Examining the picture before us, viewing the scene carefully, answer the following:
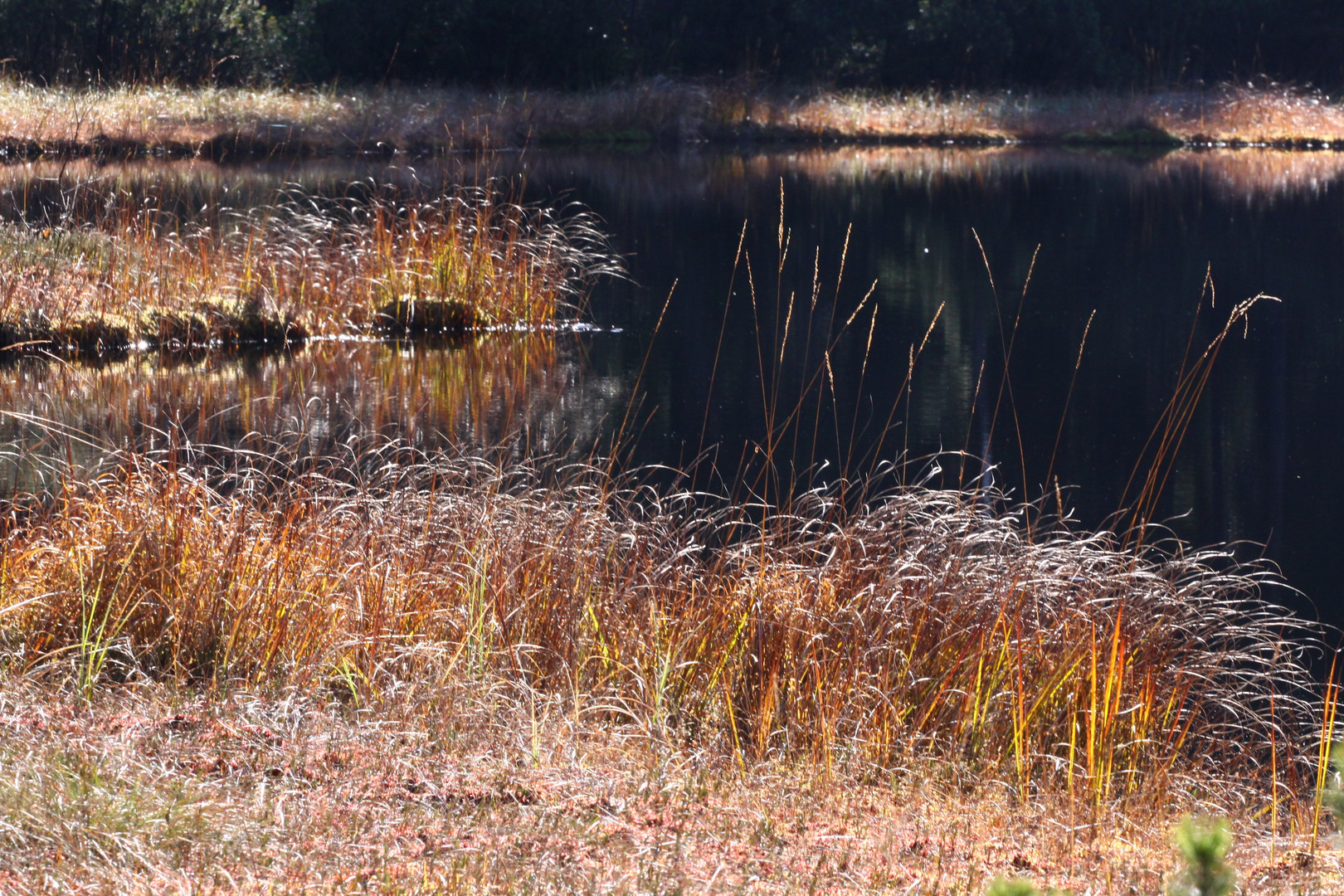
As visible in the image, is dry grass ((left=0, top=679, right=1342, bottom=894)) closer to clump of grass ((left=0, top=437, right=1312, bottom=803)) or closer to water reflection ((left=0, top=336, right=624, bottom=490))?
clump of grass ((left=0, top=437, right=1312, bottom=803))

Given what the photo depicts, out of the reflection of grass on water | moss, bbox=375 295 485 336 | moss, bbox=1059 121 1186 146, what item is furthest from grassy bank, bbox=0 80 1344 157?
the reflection of grass on water

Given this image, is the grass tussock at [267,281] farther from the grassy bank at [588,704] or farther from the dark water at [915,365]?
the grassy bank at [588,704]

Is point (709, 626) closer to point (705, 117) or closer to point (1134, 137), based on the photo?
point (705, 117)

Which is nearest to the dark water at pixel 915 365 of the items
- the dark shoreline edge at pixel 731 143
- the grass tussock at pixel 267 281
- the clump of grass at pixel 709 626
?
the grass tussock at pixel 267 281

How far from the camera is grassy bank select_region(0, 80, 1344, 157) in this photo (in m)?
24.5

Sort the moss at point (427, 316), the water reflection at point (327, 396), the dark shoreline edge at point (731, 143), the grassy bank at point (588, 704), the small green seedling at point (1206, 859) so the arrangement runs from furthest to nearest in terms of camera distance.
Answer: the dark shoreline edge at point (731, 143) < the moss at point (427, 316) < the water reflection at point (327, 396) < the grassy bank at point (588, 704) < the small green seedling at point (1206, 859)

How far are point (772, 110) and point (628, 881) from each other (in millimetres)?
28526

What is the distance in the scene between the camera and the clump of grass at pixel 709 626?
3822mm

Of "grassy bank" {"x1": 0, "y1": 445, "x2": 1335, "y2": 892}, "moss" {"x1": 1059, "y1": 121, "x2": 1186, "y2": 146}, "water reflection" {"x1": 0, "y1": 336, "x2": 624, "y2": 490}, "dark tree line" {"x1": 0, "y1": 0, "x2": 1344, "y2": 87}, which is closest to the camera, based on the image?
"grassy bank" {"x1": 0, "y1": 445, "x2": 1335, "y2": 892}

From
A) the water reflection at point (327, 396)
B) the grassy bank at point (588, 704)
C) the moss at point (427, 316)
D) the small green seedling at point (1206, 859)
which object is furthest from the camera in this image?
the moss at point (427, 316)

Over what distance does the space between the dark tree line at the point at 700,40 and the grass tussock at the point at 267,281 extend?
13773mm

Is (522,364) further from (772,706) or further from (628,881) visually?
(628,881)

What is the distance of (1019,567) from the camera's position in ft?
14.6

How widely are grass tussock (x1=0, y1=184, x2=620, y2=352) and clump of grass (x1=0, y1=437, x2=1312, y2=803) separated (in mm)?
5298
